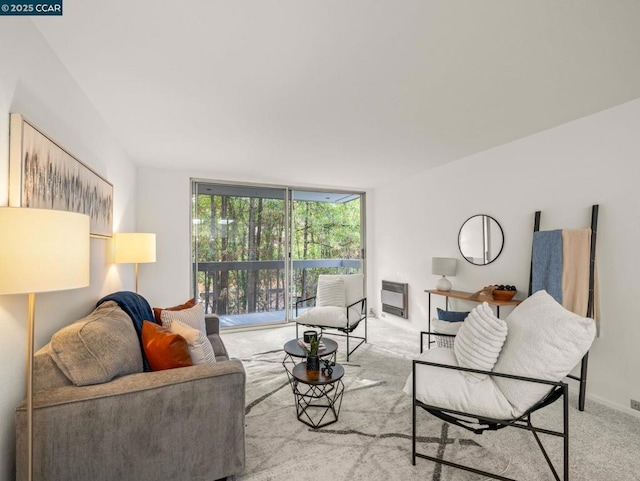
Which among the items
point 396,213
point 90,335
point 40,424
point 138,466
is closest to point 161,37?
point 90,335

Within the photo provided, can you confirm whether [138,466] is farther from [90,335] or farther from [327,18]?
[327,18]

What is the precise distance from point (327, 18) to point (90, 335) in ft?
6.41

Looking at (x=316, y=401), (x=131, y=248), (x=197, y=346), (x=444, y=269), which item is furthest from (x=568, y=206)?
(x=131, y=248)

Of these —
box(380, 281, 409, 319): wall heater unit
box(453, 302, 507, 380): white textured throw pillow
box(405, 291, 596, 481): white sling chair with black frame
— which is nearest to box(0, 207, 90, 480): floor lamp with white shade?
box(405, 291, 596, 481): white sling chair with black frame

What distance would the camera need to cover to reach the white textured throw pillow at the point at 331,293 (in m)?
4.29

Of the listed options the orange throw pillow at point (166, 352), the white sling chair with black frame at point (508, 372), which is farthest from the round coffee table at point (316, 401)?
the orange throw pillow at point (166, 352)

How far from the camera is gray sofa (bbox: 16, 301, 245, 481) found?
1.37m

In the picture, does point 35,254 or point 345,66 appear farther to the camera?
point 345,66

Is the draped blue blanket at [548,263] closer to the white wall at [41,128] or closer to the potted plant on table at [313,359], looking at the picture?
the potted plant on table at [313,359]

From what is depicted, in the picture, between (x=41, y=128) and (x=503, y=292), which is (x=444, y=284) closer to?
(x=503, y=292)

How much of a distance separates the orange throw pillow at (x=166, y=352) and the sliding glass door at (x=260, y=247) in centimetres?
317

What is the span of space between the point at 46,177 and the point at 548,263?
3714 millimetres

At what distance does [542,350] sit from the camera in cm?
169

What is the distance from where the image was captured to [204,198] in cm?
496
